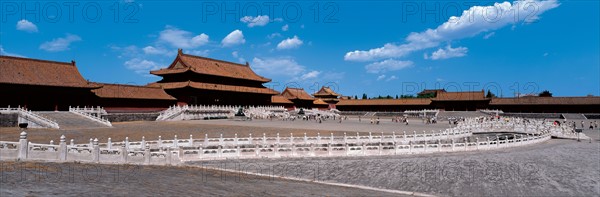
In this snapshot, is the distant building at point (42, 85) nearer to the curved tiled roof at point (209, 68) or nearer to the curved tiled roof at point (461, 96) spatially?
the curved tiled roof at point (209, 68)

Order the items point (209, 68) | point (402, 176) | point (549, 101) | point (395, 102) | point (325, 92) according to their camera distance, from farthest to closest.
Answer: point (325, 92), point (395, 102), point (549, 101), point (209, 68), point (402, 176)

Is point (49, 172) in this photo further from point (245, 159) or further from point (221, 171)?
point (245, 159)

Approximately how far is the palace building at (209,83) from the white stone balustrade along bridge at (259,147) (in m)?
35.8

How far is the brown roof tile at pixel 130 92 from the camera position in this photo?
4925cm

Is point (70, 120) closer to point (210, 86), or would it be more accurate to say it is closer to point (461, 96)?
point (210, 86)

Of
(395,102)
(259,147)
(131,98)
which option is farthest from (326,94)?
(259,147)

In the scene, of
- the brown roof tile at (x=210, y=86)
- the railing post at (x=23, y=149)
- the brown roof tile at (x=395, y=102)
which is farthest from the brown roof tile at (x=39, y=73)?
the brown roof tile at (x=395, y=102)

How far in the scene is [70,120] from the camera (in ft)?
122

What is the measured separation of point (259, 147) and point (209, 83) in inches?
1786

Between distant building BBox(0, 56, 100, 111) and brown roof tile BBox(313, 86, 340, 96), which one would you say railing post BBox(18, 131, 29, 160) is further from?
brown roof tile BBox(313, 86, 340, 96)

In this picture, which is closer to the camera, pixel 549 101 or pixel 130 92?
pixel 130 92

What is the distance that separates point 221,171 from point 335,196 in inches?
232

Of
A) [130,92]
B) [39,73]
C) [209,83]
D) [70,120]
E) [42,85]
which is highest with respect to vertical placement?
[209,83]

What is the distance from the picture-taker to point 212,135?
30.2 meters
